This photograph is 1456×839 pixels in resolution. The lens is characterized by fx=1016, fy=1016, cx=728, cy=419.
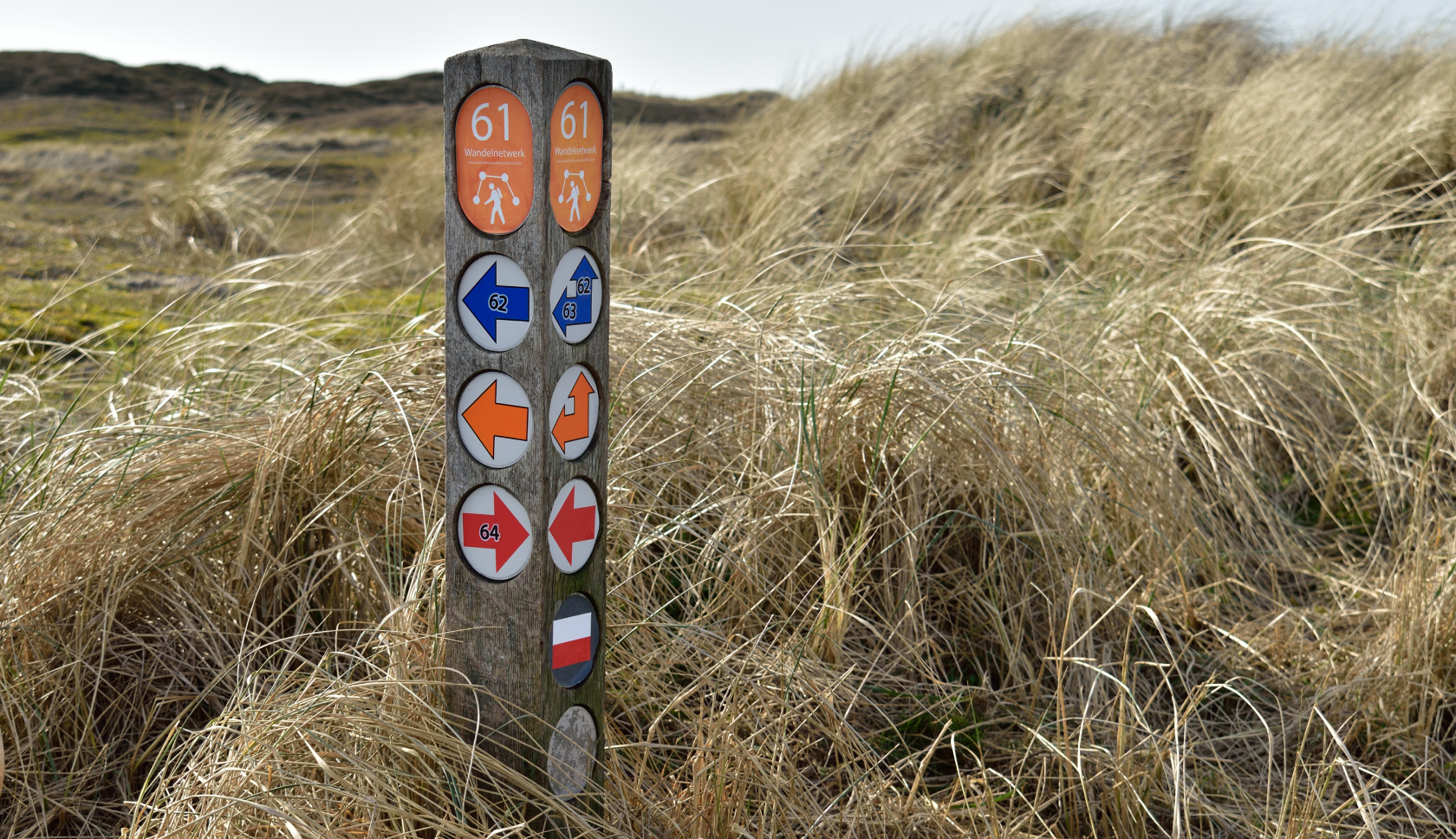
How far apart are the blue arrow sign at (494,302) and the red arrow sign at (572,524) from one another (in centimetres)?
24

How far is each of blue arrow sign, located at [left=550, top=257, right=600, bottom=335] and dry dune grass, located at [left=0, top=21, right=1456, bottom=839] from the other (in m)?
0.55

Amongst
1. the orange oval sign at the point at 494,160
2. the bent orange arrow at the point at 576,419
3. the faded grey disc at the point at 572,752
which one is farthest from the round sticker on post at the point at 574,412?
the faded grey disc at the point at 572,752

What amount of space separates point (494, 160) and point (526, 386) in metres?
0.28

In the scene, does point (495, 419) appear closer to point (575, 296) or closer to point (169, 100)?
point (575, 296)

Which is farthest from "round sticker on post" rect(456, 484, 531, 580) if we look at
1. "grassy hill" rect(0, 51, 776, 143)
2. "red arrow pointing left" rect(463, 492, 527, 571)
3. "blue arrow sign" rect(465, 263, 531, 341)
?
"grassy hill" rect(0, 51, 776, 143)

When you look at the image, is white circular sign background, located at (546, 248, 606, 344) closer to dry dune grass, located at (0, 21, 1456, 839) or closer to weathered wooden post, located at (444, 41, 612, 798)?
weathered wooden post, located at (444, 41, 612, 798)

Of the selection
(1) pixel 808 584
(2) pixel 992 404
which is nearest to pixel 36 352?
(1) pixel 808 584

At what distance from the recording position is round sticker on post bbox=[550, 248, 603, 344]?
4.19 feet

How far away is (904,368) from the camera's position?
2133 mm

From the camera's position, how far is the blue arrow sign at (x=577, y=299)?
4.22 feet

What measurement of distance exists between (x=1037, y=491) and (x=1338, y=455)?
4.89ft

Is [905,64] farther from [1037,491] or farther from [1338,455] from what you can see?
[1037,491]

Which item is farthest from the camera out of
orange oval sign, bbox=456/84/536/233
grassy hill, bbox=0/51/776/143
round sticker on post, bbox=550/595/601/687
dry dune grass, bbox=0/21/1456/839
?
grassy hill, bbox=0/51/776/143

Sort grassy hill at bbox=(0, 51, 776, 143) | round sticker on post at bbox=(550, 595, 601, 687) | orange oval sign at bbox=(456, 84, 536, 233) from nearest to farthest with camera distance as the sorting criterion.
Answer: orange oval sign at bbox=(456, 84, 536, 233)
round sticker on post at bbox=(550, 595, 601, 687)
grassy hill at bbox=(0, 51, 776, 143)
